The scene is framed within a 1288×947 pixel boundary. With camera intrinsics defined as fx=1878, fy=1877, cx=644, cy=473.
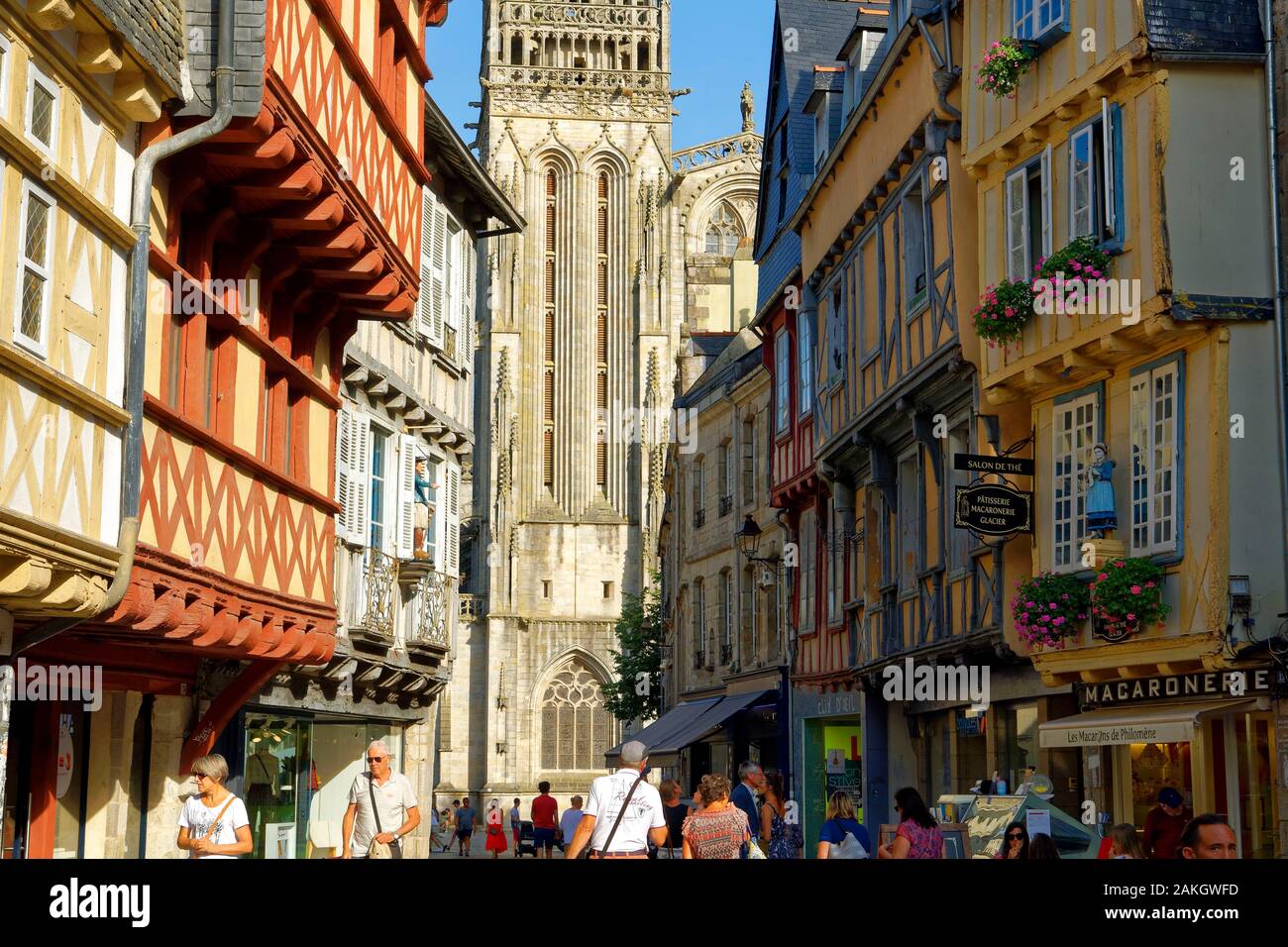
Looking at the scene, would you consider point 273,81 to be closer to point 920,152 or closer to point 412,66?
point 412,66

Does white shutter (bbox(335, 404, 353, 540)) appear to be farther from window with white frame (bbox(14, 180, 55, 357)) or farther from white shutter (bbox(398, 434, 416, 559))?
window with white frame (bbox(14, 180, 55, 357))

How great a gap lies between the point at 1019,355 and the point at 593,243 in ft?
187

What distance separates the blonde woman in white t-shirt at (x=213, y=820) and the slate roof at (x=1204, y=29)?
27.2ft

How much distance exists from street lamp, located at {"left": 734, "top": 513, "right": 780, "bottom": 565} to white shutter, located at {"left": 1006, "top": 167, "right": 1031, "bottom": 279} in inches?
514

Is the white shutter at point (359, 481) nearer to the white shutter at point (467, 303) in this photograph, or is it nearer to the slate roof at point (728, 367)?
the white shutter at point (467, 303)

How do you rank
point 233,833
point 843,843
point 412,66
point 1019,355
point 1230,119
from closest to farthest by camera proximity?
point 233,833 → point 843,843 → point 1230,119 → point 1019,355 → point 412,66

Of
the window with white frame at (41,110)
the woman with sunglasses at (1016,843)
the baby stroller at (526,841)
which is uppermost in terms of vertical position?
the window with white frame at (41,110)

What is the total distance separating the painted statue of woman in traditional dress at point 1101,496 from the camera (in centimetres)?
1395

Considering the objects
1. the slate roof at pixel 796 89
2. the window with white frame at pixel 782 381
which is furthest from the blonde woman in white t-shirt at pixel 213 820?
the slate roof at pixel 796 89

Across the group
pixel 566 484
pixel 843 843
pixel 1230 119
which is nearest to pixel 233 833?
pixel 843 843

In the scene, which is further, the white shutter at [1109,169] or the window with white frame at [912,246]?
the window with white frame at [912,246]

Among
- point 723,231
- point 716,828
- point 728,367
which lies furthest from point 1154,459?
point 723,231

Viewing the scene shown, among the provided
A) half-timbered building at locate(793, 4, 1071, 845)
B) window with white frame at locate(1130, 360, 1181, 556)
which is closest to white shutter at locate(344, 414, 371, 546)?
half-timbered building at locate(793, 4, 1071, 845)
